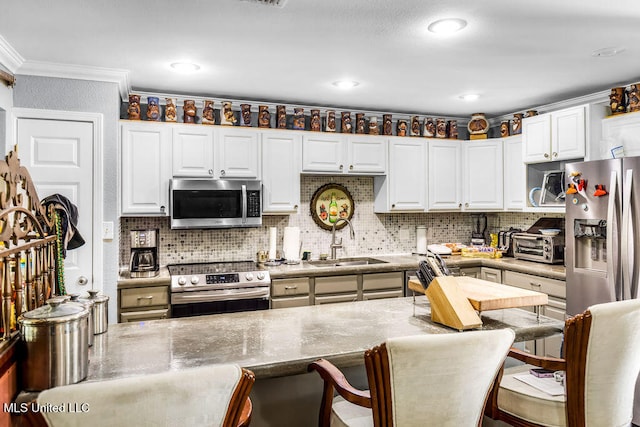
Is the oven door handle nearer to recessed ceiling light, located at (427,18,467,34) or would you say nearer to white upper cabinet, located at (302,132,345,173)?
white upper cabinet, located at (302,132,345,173)

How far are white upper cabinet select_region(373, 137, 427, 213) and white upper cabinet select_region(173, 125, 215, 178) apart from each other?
178 centimetres

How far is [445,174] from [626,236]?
2.08m

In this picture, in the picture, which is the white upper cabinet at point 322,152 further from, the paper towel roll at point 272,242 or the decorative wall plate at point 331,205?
the paper towel roll at point 272,242

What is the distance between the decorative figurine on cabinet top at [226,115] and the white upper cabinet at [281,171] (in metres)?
0.33

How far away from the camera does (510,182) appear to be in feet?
15.1

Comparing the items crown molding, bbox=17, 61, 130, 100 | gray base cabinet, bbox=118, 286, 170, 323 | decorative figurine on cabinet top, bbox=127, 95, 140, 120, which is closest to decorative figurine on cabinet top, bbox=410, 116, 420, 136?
decorative figurine on cabinet top, bbox=127, 95, 140, 120

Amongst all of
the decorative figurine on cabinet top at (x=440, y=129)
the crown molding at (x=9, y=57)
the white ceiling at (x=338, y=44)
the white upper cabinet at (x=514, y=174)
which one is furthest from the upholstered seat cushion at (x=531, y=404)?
the decorative figurine on cabinet top at (x=440, y=129)

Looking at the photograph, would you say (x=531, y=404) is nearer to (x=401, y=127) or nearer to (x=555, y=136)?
(x=555, y=136)

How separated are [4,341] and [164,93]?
10.2 ft

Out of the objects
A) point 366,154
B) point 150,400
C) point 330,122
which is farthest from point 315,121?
point 150,400

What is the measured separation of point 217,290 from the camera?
358 centimetres

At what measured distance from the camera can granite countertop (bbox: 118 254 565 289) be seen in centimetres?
347

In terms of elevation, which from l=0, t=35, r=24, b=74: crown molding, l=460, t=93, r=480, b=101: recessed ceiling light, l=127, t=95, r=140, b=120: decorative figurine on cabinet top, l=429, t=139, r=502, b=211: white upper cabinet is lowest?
l=429, t=139, r=502, b=211: white upper cabinet

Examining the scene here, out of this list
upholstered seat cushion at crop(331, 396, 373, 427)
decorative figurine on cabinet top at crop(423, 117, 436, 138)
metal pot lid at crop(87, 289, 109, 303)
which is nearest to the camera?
upholstered seat cushion at crop(331, 396, 373, 427)
